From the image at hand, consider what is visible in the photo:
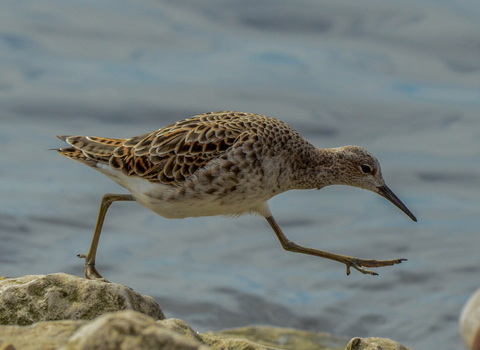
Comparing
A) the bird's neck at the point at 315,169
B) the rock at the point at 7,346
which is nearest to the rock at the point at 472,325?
the bird's neck at the point at 315,169

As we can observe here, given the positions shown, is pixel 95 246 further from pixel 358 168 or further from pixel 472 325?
pixel 472 325

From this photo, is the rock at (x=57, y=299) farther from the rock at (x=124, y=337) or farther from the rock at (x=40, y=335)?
the rock at (x=124, y=337)

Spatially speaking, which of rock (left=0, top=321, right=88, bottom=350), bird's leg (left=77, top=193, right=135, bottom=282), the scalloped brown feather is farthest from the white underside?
rock (left=0, top=321, right=88, bottom=350)

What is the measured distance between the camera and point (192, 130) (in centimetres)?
841

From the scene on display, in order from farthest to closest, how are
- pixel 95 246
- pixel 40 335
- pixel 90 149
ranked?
1. pixel 90 149
2. pixel 95 246
3. pixel 40 335

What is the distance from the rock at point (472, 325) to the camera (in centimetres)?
744

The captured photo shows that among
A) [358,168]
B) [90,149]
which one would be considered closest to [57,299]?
[90,149]

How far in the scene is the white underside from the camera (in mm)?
7953

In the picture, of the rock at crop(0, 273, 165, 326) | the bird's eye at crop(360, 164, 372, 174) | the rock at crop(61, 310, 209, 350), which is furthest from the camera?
the bird's eye at crop(360, 164, 372, 174)

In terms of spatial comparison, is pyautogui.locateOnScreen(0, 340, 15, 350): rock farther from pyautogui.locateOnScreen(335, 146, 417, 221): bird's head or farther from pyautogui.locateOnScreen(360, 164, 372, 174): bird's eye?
pyautogui.locateOnScreen(360, 164, 372, 174): bird's eye

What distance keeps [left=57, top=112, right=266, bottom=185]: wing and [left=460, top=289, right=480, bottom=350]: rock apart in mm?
3385

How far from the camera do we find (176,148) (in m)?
8.28

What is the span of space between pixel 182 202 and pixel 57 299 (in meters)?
2.68

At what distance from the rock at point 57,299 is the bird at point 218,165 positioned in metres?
2.42
